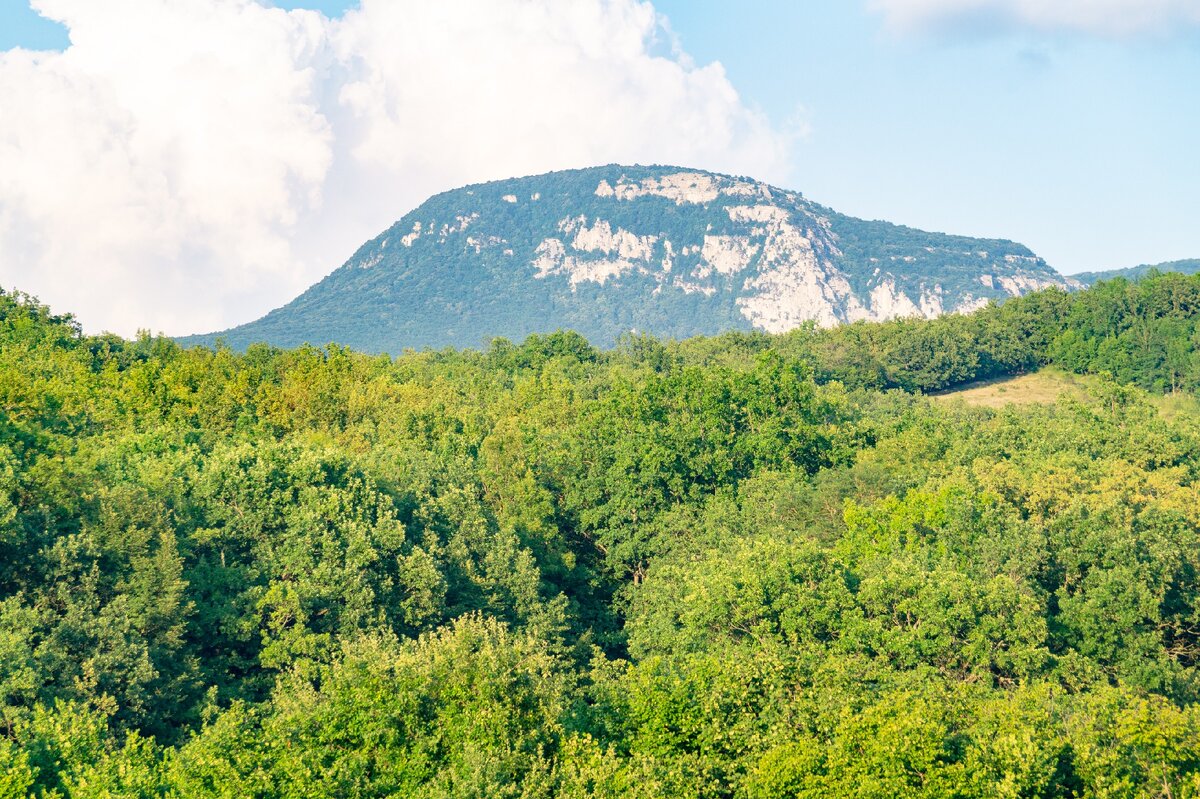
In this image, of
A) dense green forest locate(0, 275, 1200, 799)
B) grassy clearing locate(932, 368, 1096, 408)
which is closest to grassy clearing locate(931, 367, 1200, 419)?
grassy clearing locate(932, 368, 1096, 408)

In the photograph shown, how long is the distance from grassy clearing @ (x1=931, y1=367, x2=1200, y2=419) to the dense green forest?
100ft

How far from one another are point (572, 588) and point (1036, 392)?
82.8m

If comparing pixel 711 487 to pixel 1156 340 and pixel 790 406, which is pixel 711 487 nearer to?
pixel 790 406

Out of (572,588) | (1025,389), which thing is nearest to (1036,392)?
(1025,389)

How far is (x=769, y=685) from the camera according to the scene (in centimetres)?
3444

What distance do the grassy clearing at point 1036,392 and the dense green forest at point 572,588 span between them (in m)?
30.6

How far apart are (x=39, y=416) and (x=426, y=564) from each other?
2306 cm

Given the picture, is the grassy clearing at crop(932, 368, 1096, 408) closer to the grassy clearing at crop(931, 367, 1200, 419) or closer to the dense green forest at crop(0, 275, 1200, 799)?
the grassy clearing at crop(931, 367, 1200, 419)

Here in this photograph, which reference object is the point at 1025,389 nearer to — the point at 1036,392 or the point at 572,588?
the point at 1036,392

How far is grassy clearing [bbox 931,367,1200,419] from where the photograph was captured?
400 feet

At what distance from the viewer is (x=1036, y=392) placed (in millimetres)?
132500

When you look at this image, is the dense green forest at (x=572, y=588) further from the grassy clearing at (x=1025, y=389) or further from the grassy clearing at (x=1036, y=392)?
the grassy clearing at (x=1025, y=389)

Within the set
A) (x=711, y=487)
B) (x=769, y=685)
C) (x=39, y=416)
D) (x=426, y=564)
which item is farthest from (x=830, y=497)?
(x=39, y=416)

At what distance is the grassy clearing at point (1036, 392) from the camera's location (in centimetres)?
12196
